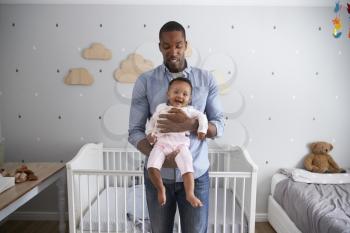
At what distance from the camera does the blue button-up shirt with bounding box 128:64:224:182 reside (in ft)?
3.72

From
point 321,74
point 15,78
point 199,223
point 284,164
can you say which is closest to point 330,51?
point 321,74

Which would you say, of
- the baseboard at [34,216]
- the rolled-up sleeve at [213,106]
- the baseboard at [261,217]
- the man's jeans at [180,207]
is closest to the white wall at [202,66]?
the baseboard at [261,217]

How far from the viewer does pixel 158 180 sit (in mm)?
1065

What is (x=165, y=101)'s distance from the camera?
1.14 metres

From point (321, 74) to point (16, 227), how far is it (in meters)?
3.08

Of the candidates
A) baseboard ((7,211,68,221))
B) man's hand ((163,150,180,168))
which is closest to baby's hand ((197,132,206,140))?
man's hand ((163,150,180,168))

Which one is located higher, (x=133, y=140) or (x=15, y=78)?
(x=15, y=78)

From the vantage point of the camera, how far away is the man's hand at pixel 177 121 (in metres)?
1.08

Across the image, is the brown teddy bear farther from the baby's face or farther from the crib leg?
the crib leg

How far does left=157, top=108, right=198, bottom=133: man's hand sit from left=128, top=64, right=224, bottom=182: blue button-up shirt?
7 cm

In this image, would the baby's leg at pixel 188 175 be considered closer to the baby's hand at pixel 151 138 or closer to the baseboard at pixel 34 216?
the baby's hand at pixel 151 138

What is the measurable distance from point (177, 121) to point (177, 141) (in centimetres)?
9

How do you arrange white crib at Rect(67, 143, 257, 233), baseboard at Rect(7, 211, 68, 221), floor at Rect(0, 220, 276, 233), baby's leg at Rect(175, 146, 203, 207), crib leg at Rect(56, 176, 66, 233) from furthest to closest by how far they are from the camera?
1. baseboard at Rect(7, 211, 68, 221)
2. floor at Rect(0, 220, 276, 233)
3. crib leg at Rect(56, 176, 66, 233)
4. white crib at Rect(67, 143, 257, 233)
5. baby's leg at Rect(175, 146, 203, 207)

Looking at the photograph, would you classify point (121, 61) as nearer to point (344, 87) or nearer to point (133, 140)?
point (133, 140)
